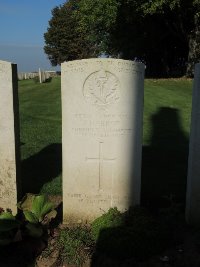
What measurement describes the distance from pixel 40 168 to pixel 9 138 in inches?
93.6

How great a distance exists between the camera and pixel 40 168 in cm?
789

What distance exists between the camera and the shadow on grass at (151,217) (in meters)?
4.73

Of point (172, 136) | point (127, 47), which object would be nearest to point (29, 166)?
point (172, 136)

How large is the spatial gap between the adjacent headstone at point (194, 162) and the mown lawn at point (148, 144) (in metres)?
0.36

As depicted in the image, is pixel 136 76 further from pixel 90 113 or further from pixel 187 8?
pixel 187 8

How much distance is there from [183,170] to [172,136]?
3061 mm

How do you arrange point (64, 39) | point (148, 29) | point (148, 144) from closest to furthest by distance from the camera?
point (148, 144)
point (148, 29)
point (64, 39)

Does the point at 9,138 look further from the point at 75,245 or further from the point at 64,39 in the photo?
the point at 64,39

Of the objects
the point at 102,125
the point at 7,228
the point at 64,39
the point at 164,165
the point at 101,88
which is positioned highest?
the point at 64,39

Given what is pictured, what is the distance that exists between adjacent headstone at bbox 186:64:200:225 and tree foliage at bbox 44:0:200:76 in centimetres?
1767

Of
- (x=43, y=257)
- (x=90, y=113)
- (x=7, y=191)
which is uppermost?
(x=90, y=113)

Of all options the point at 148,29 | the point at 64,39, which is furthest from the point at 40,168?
the point at 64,39

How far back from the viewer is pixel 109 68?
5156 millimetres

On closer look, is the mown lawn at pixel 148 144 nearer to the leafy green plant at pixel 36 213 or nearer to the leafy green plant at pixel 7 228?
the leafy green plant at pixel 36 213
